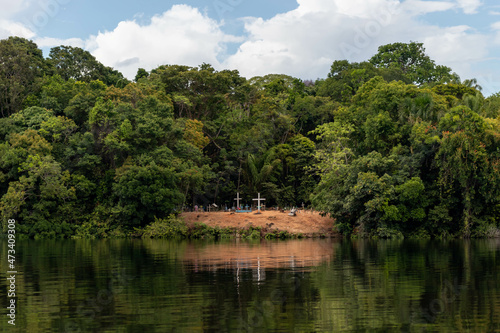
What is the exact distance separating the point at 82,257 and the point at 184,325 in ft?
56.4

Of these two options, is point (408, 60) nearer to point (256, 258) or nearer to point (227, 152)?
point (227, 152)

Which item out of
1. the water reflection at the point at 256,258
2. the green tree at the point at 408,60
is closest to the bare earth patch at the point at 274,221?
the water reflection at the point at 256,258

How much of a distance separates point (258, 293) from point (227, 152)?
38327mm

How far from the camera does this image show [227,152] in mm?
54219

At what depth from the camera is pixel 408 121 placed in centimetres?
4409

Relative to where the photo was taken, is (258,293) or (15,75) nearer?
(258,293)

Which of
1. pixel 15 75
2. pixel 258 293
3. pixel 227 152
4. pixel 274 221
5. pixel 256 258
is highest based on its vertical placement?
pixel 15 75

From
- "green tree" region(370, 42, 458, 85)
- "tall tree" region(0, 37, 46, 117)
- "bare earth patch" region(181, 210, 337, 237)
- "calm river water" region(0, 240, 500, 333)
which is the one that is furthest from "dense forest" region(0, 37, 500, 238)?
"green tree" region(370, 42, 458, 85)

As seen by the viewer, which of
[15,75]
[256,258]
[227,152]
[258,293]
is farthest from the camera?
[227,152]

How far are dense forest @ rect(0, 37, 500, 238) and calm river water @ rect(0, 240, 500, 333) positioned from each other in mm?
14271

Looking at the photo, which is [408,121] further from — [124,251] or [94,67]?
[94,67]

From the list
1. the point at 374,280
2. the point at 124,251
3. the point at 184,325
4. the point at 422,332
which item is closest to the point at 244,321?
the point at 184,325

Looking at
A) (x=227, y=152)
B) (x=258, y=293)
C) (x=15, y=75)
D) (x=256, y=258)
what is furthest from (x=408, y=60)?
(x=258, y=293)

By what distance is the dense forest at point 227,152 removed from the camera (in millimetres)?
40656
